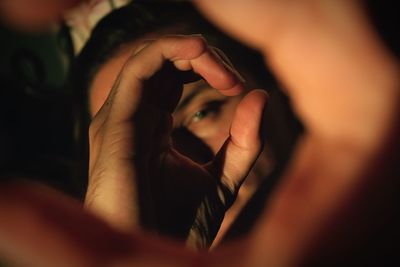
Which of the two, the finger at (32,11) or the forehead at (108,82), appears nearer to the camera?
the finger at (32,11)

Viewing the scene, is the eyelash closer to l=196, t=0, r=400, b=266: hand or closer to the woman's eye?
the woman's eye

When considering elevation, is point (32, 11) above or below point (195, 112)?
above

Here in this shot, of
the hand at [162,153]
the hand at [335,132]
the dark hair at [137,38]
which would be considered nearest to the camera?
the hand at [335,132]

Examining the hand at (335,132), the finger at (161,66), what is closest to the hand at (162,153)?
the finger at (161,66)

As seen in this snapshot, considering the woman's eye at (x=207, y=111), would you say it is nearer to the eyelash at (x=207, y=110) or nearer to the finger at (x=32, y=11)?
the eyelash at (x=207, y=110)

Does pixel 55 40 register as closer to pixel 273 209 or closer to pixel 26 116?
pixel 26 116

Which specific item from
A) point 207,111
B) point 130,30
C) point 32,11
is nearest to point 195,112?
point 207,111

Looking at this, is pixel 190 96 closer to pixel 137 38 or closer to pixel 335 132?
pixel 137 38
